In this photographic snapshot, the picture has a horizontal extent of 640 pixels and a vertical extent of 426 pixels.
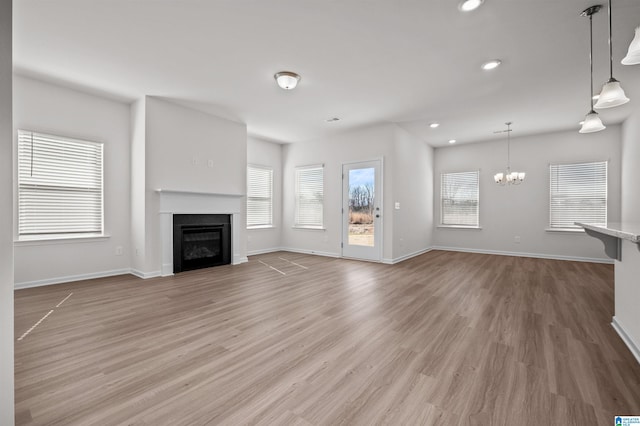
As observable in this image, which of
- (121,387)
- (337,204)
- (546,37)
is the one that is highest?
(546,37)

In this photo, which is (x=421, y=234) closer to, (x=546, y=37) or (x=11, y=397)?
(x=546, y=37)

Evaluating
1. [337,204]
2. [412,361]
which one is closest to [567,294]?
[412,361]

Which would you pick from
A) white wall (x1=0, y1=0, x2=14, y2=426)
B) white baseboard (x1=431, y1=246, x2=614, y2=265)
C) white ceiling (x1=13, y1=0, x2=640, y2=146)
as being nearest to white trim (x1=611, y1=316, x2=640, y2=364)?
white ceiling (x1=13, y1=0, x2=640, y2=146)

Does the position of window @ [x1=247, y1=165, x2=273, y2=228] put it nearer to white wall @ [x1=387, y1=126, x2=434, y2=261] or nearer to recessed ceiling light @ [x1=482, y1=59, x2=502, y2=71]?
white wall @ [x1=387, y1=126, x2=434, y2=261]

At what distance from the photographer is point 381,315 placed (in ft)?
9.85

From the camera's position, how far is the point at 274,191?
750 cm

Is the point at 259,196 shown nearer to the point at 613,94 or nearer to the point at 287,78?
the point at 287,78

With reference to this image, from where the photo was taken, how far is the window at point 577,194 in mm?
6070

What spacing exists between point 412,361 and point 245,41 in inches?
133

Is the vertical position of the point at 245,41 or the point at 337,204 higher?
the point at 245,41

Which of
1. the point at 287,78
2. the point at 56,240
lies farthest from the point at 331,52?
the point at 56,240

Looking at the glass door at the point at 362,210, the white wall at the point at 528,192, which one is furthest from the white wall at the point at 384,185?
the white wall at the point at 528,192

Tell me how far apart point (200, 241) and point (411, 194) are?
4.65m

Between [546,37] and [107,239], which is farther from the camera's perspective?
[107,239]
